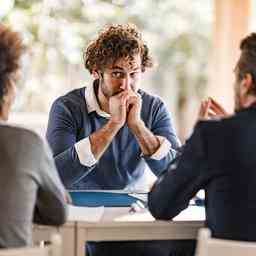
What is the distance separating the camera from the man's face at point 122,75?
2480 mm

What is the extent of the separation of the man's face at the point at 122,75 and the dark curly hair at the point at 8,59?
73cm

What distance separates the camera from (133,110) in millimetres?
2465

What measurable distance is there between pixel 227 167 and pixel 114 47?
93 cm

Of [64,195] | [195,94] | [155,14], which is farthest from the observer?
[195,94]

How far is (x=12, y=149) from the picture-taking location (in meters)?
1.67

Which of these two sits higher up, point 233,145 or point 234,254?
point 233,145

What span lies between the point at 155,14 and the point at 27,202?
16.1 ft

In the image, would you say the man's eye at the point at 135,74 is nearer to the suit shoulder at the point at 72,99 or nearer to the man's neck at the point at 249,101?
the suit shoulder at the point at 72,99

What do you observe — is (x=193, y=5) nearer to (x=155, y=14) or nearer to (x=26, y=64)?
(x=155, y=14)

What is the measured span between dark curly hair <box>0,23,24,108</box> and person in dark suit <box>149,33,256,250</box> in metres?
0.52

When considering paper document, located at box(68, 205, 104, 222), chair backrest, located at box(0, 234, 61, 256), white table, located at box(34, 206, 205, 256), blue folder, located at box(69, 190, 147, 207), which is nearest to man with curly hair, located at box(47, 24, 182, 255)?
blue folder, located at box(69, 190, 147, 207)

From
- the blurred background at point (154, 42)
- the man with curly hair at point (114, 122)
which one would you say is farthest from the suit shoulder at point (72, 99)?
the blurred background at point (154, 42)

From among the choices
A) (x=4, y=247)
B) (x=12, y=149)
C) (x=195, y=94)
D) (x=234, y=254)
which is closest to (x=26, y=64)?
(x=12, y=149)

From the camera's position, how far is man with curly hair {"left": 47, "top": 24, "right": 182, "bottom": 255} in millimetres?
2424
